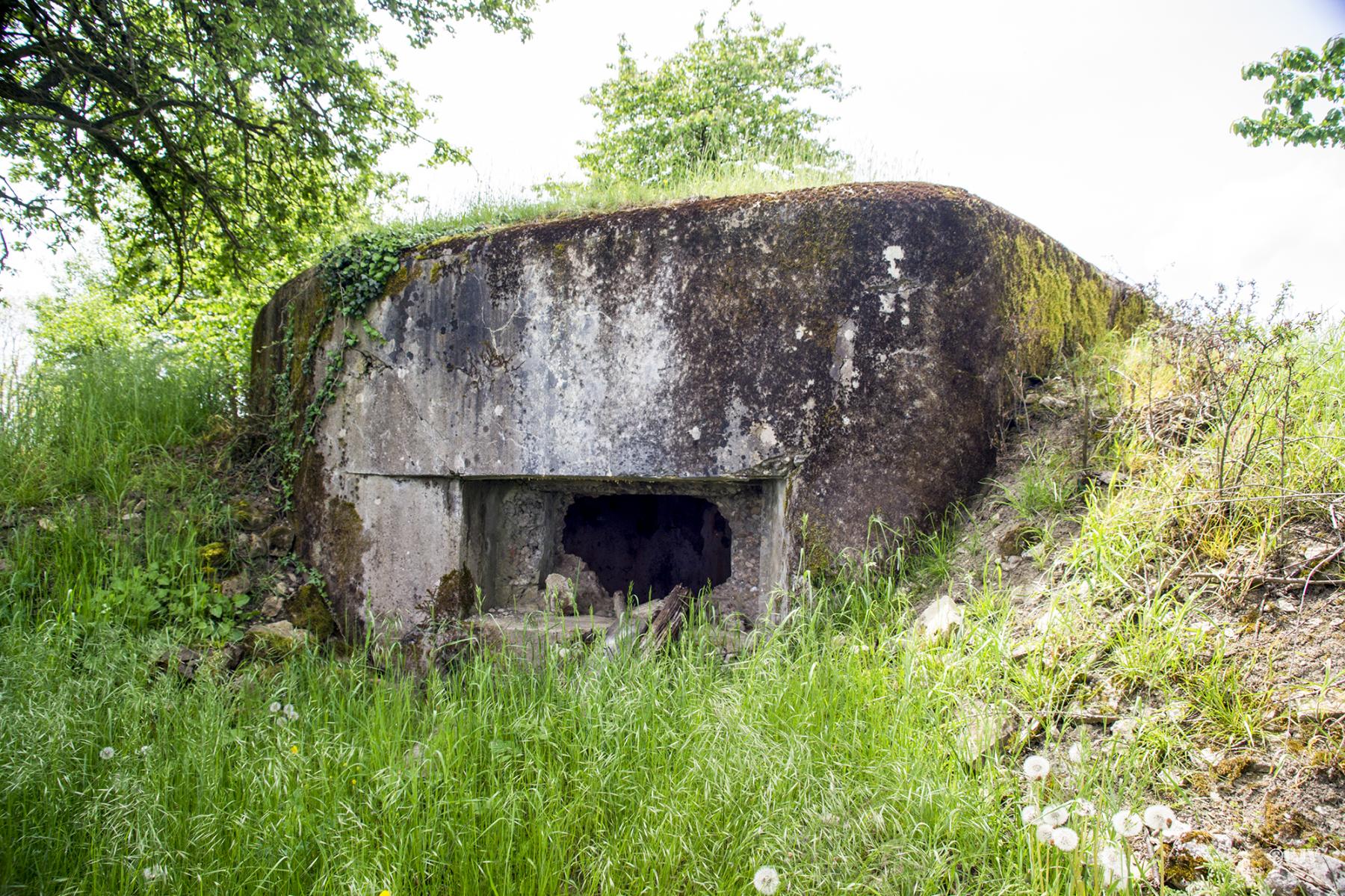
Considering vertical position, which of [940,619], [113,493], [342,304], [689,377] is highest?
[342,304]

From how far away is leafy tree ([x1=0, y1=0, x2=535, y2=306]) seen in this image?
5430 millimetres

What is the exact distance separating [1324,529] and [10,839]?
180 inches

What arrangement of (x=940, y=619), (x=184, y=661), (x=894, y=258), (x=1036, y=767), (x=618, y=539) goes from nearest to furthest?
(x=1036, y=767), (x=940, y=619), (x=894, y=258), (x=184, y=661), (x=618, y=539)

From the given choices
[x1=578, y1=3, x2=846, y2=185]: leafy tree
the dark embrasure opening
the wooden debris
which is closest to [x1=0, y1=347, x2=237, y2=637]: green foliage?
the dark embrasure opening

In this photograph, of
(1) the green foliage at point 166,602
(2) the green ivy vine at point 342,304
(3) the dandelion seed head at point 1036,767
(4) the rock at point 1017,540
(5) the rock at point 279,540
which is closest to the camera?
(3) the dandelion seed head at point 1036,767

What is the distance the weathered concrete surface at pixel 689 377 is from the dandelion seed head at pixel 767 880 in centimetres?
192

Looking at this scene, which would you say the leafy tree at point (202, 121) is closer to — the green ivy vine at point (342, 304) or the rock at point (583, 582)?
the green ivy vine at point (342, 304)

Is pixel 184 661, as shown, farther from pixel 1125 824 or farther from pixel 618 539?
pixel 1125 824

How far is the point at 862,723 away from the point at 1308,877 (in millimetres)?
1169

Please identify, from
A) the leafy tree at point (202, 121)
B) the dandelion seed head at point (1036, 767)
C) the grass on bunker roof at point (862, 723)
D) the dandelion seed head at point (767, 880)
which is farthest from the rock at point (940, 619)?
the leafy tree at point (202, 121)

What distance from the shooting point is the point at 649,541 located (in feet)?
19.2

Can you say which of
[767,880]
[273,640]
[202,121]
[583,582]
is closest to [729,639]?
[583,582]

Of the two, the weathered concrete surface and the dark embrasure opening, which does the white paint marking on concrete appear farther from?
the dark embrasure opening

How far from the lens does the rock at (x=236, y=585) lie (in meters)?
4.58
